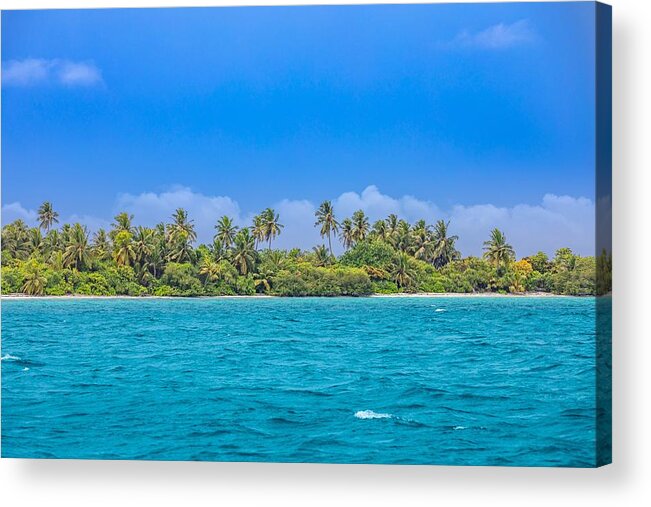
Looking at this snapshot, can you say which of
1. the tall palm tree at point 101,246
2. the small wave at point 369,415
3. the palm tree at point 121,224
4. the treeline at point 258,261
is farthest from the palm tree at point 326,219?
the small wave at point 369,415

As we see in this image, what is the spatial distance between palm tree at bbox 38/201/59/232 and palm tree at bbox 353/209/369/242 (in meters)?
3.00

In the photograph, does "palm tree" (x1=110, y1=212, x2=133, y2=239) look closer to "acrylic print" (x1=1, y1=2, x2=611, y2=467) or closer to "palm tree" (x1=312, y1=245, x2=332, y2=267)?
"acrylic print" (x1=1, y1=2, x2=611, y2=467)

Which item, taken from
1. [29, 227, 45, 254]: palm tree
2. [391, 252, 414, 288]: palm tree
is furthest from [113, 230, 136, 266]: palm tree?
[391, 252, 414, 288]: palm tree

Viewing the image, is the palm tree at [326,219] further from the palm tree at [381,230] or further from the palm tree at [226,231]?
the palm tree at [226,231]

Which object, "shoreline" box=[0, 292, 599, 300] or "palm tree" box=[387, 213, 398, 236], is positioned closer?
"shoreline" box=[0, 292, 599, 300]

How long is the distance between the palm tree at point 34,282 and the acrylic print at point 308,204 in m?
0.03

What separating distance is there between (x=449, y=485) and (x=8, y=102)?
5.17 metres

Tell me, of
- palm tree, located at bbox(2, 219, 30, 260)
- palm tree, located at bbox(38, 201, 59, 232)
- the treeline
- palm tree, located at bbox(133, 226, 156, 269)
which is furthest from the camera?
palm tree, located at bbox(133, 226, 156, 269)

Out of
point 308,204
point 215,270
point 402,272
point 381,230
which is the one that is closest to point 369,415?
point 308,204

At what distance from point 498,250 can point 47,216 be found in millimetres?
4634

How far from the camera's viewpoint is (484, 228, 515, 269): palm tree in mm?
9516

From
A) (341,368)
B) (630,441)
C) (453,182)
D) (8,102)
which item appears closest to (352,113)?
(453,182)

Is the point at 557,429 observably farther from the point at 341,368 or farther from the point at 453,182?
the point at 453,182

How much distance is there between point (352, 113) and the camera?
29.2 ft
